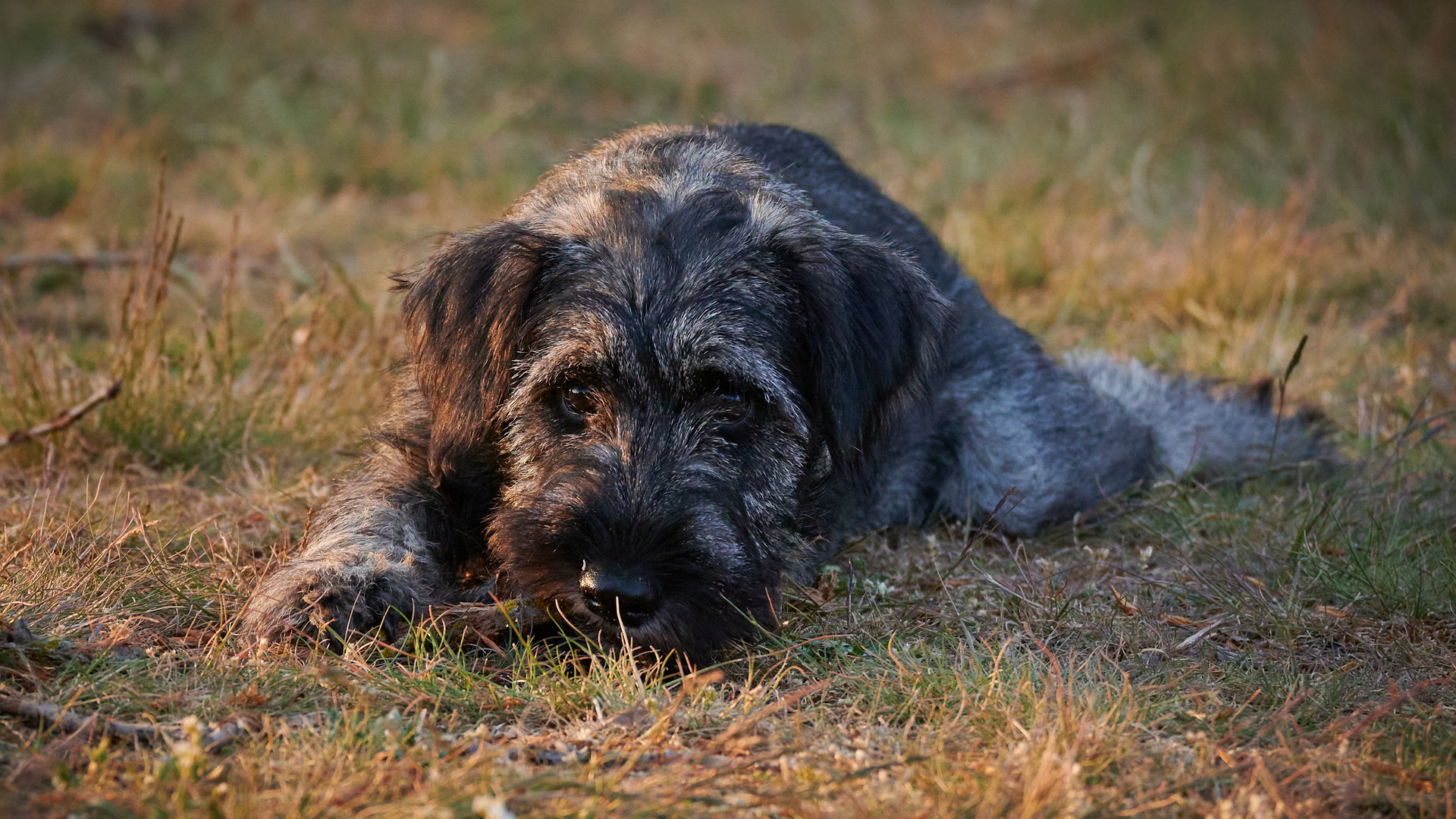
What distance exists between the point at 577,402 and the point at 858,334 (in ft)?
2.76

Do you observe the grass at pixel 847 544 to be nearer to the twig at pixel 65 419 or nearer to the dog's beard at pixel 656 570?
the dog's beard at pixel 656 570

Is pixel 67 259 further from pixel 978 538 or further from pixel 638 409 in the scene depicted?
pixel 978 538

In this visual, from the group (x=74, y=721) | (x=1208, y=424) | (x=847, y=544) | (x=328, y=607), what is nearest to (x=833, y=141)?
(x=1208, y=424)

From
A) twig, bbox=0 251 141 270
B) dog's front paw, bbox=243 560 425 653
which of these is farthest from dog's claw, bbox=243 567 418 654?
twig, bbox=0 251 141 270

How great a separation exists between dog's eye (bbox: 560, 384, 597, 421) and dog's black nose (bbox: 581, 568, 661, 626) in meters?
0.57

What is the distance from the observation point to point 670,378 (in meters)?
3.18

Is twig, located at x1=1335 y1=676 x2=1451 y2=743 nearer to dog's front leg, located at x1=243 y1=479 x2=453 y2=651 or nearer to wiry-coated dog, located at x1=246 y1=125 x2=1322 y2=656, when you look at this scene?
wiry-coated dog, located at x1=246 y1=125 x2=1322 y2=656

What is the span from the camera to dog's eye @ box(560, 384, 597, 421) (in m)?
3.25

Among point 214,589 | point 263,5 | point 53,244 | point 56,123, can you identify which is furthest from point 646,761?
point 263,5

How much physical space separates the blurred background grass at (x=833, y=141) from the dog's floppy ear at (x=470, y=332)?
4.24ft

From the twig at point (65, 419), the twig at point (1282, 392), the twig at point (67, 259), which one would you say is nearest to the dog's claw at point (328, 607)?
the twig at point (65, 419)

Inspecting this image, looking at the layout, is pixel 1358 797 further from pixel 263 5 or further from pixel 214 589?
pixel 263 5

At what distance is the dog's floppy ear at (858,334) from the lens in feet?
11.1

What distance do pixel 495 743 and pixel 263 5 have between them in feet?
40.3
